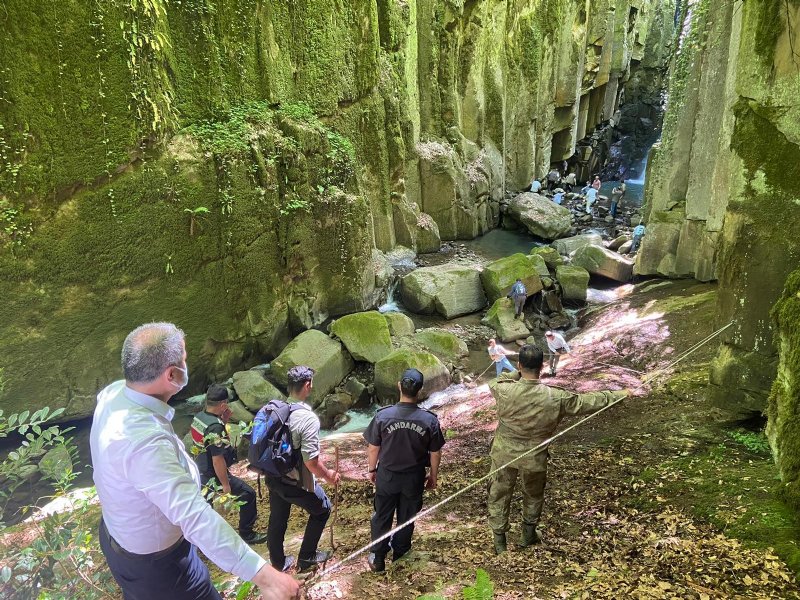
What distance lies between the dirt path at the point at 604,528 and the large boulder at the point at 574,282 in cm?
707

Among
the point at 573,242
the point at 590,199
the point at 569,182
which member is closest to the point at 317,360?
the point at 573,242

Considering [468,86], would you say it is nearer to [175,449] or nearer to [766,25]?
[766,25]

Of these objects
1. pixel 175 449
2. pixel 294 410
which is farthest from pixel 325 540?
pixel 175 449

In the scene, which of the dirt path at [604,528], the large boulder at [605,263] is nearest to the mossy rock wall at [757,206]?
the dirt path at [604,528]

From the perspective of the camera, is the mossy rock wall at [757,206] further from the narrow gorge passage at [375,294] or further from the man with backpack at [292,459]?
the man with backpack at [292,459]

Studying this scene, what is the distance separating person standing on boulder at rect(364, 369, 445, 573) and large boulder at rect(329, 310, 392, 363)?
26.0 feet

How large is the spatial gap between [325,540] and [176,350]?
3.32 m

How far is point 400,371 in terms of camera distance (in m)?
11.0

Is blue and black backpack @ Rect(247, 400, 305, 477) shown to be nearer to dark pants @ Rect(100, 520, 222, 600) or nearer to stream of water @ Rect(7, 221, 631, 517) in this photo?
dark pants @ Rect(100, 520, 222, 600)

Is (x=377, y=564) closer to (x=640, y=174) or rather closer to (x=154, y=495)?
(x=154, y=495)

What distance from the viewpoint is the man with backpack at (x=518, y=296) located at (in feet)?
46.1

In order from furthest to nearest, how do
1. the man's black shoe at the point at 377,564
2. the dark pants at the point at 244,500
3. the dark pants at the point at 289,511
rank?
the dark pants at the point at 244,500 < the man's black shoe at the point at 377,564 < the dark pants at the point at 289,511

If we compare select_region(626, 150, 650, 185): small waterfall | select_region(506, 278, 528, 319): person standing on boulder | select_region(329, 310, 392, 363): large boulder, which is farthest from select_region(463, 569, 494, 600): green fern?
select_region(626, 150, 650, 185): small waterfall

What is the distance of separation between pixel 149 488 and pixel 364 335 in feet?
33.1
